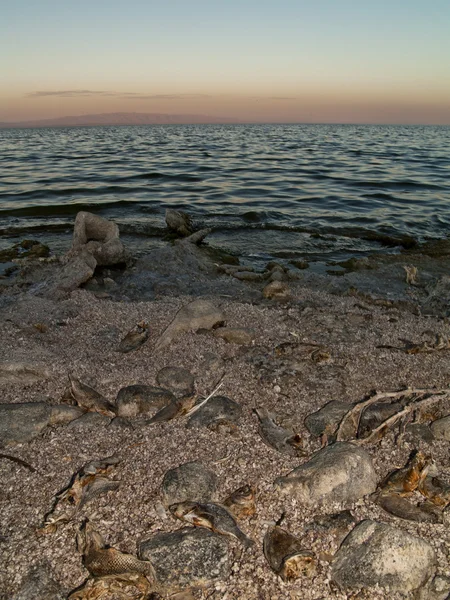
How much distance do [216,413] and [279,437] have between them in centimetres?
45

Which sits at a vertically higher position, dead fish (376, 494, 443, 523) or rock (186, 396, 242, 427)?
rock (186, 396, 242, 427)

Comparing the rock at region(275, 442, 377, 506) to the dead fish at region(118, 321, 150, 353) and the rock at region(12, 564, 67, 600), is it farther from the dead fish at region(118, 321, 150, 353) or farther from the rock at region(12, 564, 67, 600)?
the dead fish at region(118, 321, 150, 353)

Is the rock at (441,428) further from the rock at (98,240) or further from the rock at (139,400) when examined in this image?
the rock at (98,240)

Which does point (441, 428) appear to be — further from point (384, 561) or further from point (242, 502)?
point (242, 502)

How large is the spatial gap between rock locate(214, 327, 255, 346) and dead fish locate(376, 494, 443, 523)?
1909mm

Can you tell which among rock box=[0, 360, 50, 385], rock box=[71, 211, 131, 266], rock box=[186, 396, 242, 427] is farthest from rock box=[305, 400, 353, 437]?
rock box=[71, 211, 131, 266]

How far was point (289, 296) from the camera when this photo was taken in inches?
222

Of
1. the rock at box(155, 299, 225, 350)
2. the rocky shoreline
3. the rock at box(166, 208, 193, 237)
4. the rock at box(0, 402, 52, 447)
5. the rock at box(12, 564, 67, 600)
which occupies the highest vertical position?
the rock at box(155, 299, 225, 350)

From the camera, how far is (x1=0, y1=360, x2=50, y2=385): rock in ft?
11.3

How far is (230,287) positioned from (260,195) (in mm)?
9136

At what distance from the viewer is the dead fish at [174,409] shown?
3037 millimetres

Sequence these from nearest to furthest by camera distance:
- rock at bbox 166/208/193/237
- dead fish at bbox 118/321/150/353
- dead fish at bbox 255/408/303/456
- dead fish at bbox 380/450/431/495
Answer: dead fish at bbox 380/450/431/495 < dead fish at bbox 255/408/303/456 < dead fish at bbox 118/321/150/353 < rock at bbox 166/208/193/237

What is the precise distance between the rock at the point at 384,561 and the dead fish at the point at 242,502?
449 millimetres

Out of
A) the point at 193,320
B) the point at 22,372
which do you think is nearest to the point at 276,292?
the point at 193,320
